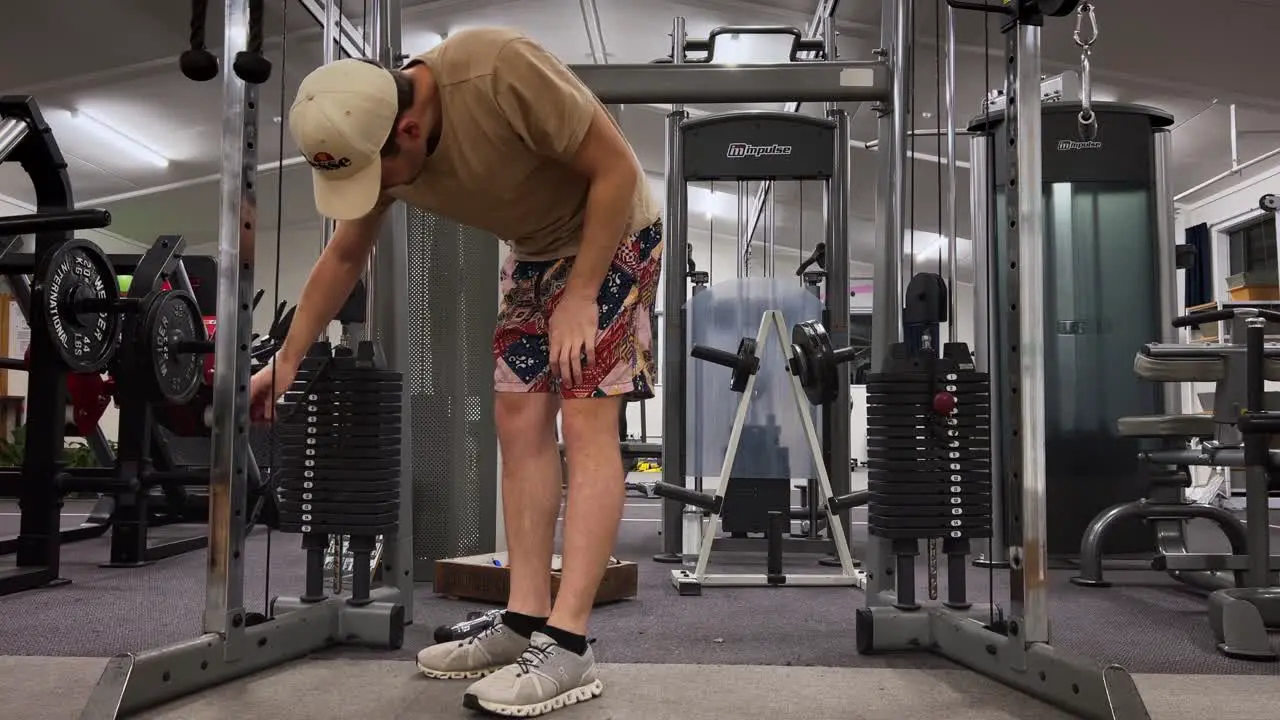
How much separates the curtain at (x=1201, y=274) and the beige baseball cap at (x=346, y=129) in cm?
821

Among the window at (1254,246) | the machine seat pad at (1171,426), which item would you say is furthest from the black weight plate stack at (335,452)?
the window at (1254,246)

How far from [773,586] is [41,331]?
2.27m

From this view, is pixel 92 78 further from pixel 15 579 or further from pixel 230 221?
pixel 230 221

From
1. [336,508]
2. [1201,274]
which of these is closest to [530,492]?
[336,508]

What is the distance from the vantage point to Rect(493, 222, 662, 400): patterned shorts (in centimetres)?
148

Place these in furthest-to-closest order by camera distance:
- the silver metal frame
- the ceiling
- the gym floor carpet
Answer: the ceiling, the silver metal frame, the gym floor carpet

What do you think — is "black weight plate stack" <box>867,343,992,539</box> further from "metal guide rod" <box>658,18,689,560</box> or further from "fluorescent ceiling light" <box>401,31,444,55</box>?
"fluorescent ceiling light" <box>401,31,444,55</box>

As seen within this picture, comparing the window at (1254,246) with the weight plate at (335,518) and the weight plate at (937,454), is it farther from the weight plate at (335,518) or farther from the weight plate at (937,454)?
the weight plate at (335,518)

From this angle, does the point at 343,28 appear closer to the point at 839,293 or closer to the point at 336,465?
the point at 839,293

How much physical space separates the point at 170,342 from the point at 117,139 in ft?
17.0

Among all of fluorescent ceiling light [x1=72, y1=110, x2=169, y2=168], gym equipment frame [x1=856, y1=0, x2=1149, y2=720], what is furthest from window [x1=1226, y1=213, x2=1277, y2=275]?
fluorescent ceiling light [x1=72, y1=110, x2=169, y2=168]

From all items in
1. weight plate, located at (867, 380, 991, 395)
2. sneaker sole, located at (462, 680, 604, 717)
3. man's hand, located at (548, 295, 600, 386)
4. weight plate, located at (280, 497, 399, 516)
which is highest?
man's hand, located at (548, 295, 600, 386)

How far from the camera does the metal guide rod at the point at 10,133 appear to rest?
8.39ft

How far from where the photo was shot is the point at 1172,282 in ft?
11.4
